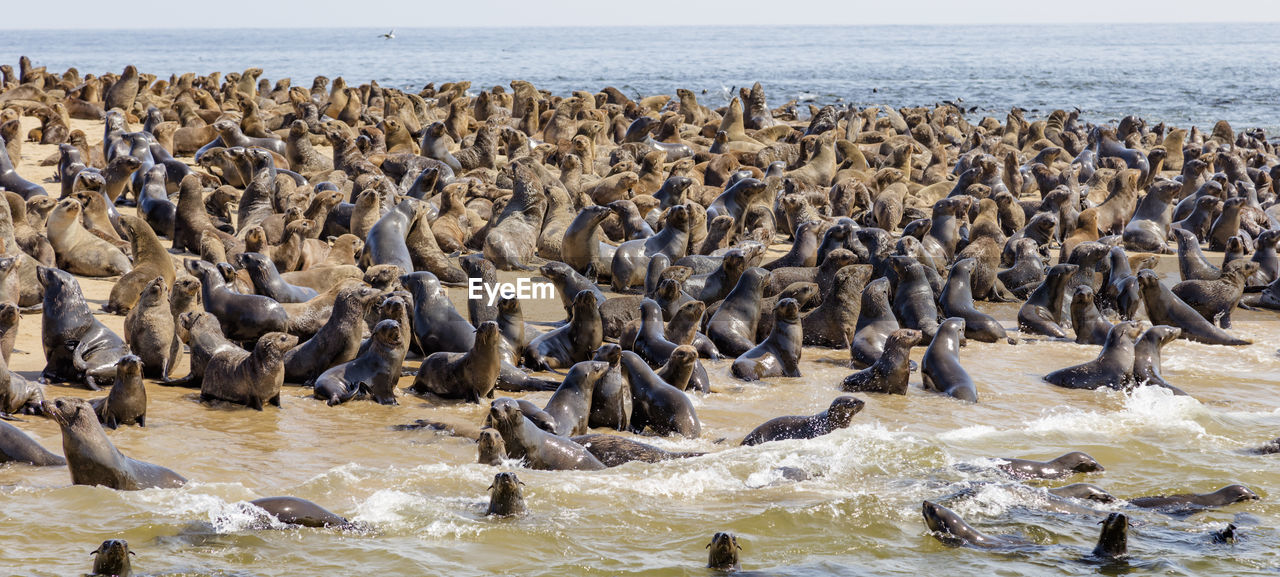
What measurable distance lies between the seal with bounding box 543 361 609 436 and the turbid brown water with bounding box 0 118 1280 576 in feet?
1.72

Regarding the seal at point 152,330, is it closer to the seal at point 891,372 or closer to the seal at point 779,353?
the seal at point 779,353

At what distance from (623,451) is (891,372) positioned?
95.7 inches

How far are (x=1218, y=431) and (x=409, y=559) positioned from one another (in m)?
5.07

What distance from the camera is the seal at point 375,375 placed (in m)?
7.38

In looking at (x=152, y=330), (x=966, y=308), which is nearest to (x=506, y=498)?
(x=152, y=330)

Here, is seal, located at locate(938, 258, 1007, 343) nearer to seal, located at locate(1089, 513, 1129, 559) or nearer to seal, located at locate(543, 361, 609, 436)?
seal, located at locate(543, 361, 609, 436)

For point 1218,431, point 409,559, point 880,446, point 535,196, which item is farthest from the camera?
point 535,196

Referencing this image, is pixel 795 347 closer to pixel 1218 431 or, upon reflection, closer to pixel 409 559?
pixel 1218 431

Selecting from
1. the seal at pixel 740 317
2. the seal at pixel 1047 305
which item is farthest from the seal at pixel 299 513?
the seal at pixel 1047 305

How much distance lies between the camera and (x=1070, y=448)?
23.5 ft

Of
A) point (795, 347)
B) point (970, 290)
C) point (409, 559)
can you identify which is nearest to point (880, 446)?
point (795, 347)

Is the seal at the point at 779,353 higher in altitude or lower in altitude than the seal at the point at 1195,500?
higher

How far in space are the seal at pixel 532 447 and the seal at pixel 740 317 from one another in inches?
113

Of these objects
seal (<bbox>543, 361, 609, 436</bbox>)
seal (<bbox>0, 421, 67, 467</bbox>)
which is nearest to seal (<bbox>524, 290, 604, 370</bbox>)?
seal (<bbox>543, 361, 609, 436</bbox>)
